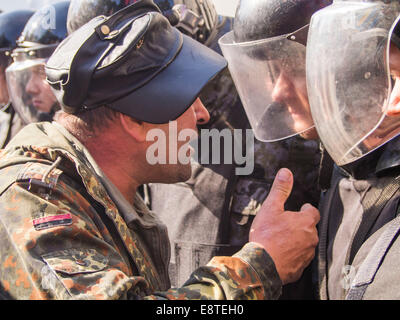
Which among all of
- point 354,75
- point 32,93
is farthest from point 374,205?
point 32,93

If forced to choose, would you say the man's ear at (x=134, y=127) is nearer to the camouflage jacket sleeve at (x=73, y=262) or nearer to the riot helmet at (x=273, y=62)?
the camouflage jacket sleeve at (x=73, y=262)

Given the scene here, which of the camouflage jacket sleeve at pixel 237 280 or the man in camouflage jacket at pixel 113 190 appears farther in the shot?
the camouflage jacket sleeve at pixel 237 280

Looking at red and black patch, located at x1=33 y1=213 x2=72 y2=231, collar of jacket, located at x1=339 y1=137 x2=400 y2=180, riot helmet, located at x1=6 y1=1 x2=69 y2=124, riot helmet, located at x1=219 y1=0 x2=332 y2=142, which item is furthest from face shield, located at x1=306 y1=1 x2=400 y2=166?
riot helmet, located at x1=6 y1=1 x2=69 y2=124

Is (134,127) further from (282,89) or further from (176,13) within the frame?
(176,13)


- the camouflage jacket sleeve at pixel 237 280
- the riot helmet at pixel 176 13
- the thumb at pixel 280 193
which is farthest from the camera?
the riot helmet at pixel 176 13

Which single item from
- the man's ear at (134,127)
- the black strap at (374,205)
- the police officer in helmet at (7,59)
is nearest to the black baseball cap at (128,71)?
the man's ear at (134,127)

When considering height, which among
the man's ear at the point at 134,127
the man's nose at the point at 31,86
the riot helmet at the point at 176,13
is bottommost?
the man's nose at the point at 31,86

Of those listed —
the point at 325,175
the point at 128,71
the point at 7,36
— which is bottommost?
the point at 325,175

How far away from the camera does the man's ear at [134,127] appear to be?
204 centimetres

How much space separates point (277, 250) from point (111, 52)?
95 cm

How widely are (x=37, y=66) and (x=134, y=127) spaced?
5.96ft

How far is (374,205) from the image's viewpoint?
1.91 meters
